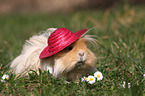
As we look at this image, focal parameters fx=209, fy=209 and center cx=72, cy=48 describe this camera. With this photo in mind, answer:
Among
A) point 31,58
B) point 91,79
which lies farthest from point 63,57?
point 31,58

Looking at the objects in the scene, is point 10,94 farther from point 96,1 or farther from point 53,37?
point 96,1

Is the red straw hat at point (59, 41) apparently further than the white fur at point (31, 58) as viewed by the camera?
No

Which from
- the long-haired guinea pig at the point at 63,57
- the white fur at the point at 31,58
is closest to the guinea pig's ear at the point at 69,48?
the long-haired guinea pig at the point at 63,57

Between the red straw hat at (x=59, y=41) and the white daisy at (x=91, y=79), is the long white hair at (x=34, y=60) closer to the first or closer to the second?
the red straw hat at (x=59, y=41)

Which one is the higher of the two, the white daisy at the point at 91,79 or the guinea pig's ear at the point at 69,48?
the guinea pig's ear at the point at 69,48

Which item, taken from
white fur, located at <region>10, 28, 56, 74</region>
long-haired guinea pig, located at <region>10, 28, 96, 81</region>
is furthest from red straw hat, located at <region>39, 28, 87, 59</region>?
white fur, located at <region>10, 28, 56, 74</region>

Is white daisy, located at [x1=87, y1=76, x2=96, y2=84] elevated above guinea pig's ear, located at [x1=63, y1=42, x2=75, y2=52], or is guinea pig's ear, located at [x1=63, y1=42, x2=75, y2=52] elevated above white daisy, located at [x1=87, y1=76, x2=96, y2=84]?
guinea pig's ear, located at [x1=63, y1=42, x2=75, y2=52]

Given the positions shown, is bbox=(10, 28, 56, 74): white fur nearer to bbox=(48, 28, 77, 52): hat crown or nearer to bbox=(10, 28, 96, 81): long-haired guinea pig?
bbox=(10, 28, 96, 81): long-haired guinea pig

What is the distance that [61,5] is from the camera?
1071 cm

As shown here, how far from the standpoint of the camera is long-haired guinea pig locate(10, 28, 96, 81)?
247 centimetres

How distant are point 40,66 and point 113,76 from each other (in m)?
1.01

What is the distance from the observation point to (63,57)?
2.52 metres

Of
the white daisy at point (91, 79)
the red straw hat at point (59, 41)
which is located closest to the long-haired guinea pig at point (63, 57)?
the red straw hat at point (59, 41)

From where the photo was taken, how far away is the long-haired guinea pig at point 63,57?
Answer: 97.4 inches
